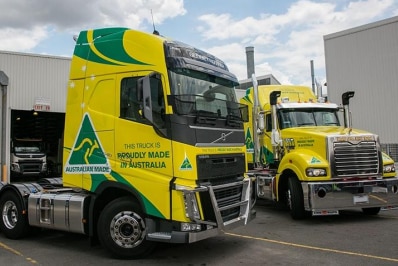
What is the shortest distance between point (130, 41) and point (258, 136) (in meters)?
6.17

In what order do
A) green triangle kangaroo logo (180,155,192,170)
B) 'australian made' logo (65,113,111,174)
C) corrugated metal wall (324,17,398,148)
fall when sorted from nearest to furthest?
green triangle kangaroo logo (180,155,192,170), 'australian made' logo (65,113,111,174), corrugated metal wall (324,17,398,148)

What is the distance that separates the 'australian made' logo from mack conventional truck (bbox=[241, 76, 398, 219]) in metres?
3.94

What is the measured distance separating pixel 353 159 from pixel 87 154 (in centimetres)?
581

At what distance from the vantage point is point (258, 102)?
479 inches

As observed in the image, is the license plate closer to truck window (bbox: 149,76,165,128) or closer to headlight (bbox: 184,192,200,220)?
headlight (bbox: 184,192,200,220)

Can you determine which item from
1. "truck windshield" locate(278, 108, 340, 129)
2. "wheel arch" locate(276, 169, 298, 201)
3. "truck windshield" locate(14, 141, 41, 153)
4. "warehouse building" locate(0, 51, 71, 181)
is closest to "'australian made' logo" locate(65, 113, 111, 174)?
"wheel arch" locate(276, 169, 298, 201)

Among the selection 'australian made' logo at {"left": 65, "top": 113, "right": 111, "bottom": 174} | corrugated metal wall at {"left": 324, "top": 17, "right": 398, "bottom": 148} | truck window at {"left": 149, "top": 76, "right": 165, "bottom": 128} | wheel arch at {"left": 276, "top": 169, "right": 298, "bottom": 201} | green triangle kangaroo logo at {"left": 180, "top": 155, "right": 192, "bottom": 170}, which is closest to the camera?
green triangle kangaroo logo at {"left": 180, "top": 155, "right": 192, "bottom": 170}

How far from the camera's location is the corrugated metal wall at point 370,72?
21.7m

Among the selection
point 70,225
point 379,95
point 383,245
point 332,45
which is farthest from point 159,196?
point 332,45

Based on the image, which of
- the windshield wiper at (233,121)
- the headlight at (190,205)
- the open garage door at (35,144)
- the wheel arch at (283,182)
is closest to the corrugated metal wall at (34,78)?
the open garage door at (35,144)

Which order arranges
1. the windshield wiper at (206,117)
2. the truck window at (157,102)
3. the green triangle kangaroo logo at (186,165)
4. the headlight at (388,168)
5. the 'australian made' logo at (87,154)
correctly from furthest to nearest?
the headlight at (388,168), the 'australian made' logo at (87,154), the windshield wiper at (206,117), the truck window at (157,102), the green triangle kangaroo logo at (186,165)

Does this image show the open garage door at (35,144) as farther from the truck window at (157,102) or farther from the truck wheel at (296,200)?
the truck window at (157,102)

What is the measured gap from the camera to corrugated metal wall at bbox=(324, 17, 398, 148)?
2166cm

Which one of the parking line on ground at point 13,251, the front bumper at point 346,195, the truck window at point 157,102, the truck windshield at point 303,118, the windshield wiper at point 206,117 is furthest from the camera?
the truck windshield at point 303,118
